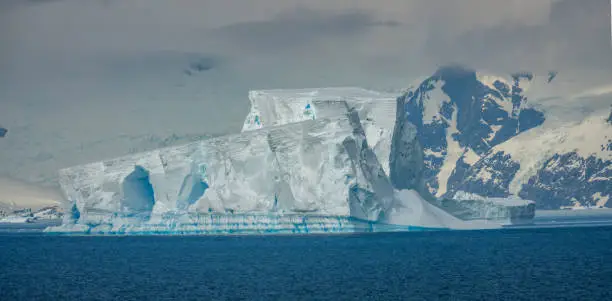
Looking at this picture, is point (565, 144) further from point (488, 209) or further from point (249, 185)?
point (249, 185)

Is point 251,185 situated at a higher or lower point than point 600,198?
lower

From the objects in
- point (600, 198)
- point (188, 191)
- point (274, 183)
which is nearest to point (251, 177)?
point (274, 183)

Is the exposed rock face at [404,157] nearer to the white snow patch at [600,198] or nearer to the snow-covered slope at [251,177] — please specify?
the snow-covered slope at [251,177]

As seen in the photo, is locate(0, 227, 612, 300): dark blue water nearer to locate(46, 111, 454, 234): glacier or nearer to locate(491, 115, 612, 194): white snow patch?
locate(46, 111, 454, 234): glacier

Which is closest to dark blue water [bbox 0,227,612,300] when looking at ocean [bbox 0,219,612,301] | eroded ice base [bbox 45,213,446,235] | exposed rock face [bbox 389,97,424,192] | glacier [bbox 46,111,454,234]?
ocean [bbox 0,219,612,301]

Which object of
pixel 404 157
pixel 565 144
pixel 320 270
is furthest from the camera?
pixel 565 144

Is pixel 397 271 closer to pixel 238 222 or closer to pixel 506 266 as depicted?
pixel 506 266
